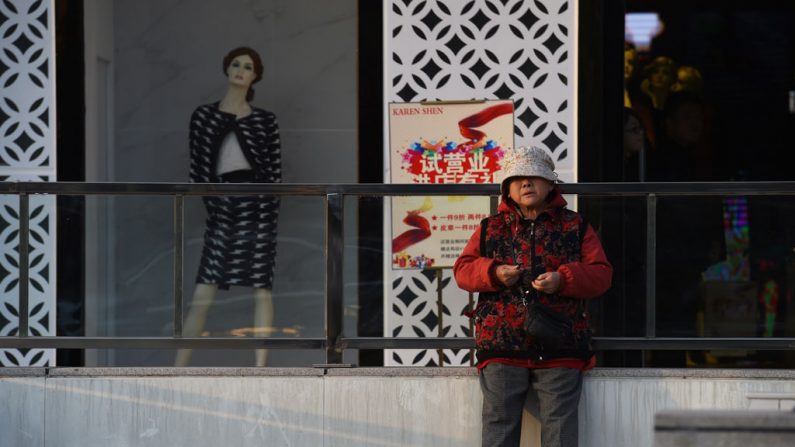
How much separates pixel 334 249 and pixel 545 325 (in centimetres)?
132

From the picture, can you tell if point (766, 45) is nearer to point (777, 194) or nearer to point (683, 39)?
point (683, 39)

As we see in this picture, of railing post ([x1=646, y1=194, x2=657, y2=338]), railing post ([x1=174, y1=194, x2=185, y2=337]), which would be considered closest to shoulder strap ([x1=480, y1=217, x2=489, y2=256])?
railing post ([x1=646, y1=194, x2=657, y2=338])

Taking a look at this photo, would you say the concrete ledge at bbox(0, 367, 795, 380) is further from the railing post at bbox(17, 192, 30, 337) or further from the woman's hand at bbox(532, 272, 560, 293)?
the woman's hand at bbox(532, 272, 560, 293)

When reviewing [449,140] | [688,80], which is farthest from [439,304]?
[688,80]

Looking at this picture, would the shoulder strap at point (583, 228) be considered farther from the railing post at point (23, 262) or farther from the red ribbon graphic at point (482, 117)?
the railing post at point (23, 262)

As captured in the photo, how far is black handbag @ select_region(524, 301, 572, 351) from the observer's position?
7.05 m

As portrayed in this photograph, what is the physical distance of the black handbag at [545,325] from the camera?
7055mm

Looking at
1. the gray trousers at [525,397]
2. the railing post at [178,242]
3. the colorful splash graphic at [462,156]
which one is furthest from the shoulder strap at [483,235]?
the railing post at [178,242]

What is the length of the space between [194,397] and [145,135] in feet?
12.5

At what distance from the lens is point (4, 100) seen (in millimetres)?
9102

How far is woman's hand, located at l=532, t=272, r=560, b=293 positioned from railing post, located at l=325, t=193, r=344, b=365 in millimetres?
1214

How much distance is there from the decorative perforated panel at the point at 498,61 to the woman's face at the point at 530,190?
5.78 feet

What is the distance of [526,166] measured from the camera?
711 centimetres

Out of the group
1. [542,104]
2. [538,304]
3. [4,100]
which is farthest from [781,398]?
[4,100]
